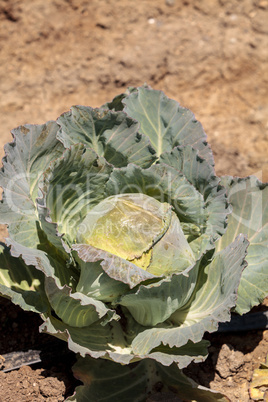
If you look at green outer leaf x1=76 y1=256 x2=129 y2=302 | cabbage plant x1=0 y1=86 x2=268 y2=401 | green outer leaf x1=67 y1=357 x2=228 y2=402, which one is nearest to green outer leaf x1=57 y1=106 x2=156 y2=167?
cabbage plant x1=0 y1=86 x2=268 y2=401

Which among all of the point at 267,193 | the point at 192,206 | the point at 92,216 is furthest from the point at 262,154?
the point at 92,216

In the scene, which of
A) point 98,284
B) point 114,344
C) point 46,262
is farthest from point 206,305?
point 46,262

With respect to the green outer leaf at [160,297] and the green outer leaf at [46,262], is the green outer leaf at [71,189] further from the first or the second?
the green outer leaf at [160,297]

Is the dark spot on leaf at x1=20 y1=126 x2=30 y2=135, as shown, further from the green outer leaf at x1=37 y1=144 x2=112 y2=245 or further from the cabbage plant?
the green outer leaf at x1=37 y1=144 x2=112 y2=245

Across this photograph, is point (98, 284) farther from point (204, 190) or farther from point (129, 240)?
point (204, 190)

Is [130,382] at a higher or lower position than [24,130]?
lower

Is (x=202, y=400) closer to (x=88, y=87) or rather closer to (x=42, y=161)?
(x=42, y=161)
